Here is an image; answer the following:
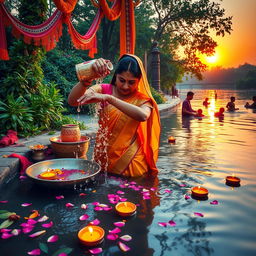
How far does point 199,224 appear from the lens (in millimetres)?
2293

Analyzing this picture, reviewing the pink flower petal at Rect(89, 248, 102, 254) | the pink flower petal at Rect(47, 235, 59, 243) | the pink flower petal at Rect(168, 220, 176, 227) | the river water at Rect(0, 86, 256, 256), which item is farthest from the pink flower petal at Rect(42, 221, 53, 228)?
the pink flower petal at Rect(168, 220, 176, 227)

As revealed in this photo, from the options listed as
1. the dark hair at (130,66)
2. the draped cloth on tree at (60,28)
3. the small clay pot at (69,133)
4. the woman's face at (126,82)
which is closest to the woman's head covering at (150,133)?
the woman's face at (126,82)

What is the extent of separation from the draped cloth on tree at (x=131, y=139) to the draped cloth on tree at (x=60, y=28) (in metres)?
2.93

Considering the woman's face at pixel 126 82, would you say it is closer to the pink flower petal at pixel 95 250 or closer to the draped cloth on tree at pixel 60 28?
the pink flower petal at pixel 95 250

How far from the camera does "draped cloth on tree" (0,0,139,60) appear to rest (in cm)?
479

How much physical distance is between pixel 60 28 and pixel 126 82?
3.67m

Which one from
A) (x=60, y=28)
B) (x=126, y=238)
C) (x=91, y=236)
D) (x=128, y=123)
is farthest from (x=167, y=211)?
(x=60, y=28)

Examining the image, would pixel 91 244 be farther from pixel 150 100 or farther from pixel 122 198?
pixel 150 100

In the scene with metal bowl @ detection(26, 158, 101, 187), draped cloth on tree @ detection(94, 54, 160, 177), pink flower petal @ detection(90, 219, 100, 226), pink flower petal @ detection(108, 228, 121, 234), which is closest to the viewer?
pink flower petal @ detection(108, 228, 121, 234)

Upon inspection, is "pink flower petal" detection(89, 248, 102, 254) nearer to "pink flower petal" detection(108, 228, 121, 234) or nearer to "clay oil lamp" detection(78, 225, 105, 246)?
"clay oil lamp" detection(78, 225, 105, 246)

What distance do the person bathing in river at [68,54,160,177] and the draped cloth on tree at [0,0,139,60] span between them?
274 centimetres

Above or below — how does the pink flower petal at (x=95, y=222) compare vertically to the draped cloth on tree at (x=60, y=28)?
below

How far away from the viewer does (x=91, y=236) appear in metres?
1.94

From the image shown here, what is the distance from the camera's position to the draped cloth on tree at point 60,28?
4.79 meters
